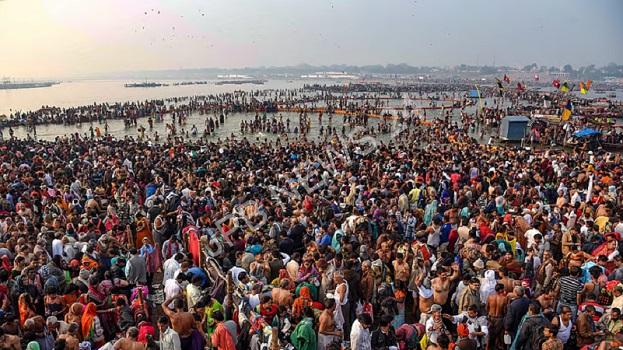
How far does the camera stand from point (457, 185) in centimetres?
1168

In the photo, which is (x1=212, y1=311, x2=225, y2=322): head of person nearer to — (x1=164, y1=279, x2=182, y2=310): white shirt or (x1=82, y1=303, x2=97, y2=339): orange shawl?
(x1=164, y1=279, x2=182, y2=310): white shirt

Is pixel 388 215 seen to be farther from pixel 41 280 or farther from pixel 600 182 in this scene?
pixel 600 182

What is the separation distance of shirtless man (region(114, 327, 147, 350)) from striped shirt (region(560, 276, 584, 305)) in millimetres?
5059

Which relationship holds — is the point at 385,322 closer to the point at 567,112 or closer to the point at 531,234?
the point at 531,234

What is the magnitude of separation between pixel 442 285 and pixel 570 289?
1571 millimetres

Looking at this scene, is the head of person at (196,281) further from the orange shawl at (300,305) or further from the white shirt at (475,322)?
the white shirt at (475,322)

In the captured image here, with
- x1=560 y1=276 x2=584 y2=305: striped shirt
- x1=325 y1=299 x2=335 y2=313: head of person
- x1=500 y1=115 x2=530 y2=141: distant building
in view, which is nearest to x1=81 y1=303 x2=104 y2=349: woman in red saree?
x1=325 y1=299 x2=335 y2=313: head of person

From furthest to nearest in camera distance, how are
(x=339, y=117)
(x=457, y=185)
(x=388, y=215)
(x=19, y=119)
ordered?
(x=339, y=117), (x=19, y=119), (x=457, y=185), (x=388, y=215)

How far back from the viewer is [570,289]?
5.39 meters

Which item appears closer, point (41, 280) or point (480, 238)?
point (41, 280)

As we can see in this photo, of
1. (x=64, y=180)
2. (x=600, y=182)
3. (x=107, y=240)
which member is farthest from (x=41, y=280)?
(x=600, y=182)

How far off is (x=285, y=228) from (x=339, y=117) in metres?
33.9

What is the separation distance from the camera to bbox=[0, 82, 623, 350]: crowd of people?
15.4ft

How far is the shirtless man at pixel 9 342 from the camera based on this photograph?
4207mm
